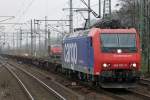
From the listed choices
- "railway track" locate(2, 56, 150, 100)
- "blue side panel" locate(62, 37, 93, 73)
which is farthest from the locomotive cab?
"blue side panel" locate(62, 37, 93, 73)

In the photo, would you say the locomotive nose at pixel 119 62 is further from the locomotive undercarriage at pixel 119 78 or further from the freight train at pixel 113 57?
the locomotive undercarriage at pixel 119 78

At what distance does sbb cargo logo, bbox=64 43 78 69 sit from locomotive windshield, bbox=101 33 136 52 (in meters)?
4.37

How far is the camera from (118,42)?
69.0 ft

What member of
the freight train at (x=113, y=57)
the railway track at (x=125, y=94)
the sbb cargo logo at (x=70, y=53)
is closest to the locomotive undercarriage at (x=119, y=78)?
the freight train at (x=113, y=57)

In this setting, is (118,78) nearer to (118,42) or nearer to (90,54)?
(118,42)

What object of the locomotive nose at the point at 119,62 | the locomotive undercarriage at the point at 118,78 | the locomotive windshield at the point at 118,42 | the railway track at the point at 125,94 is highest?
the locomotive windshield at the point at 118,42

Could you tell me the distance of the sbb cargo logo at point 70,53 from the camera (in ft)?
84.7

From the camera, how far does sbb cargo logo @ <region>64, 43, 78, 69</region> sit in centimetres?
2581

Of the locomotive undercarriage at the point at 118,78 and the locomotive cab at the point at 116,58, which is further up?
the locomotive cab at the point at 116,58

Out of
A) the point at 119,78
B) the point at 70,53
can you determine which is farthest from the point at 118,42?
the point at 70,53

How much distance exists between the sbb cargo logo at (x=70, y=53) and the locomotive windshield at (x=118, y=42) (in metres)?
4.37

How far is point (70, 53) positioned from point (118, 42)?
6879 mm

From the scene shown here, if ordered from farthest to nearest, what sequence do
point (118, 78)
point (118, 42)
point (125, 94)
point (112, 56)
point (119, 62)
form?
point (118, 42), point (112, 56), point (119, 62), point (118, 78), point (125, 94)

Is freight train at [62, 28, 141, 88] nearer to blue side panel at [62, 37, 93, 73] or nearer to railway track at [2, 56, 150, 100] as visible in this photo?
blue side panel at [62, 37, 93, 73]
